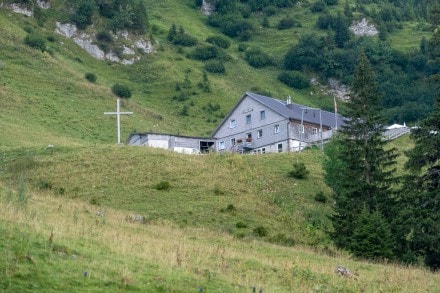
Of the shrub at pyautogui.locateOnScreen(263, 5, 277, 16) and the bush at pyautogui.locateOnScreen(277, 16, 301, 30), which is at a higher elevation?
the shrub at pyautogui.locateOnScreen(263, 5, 277, 16)

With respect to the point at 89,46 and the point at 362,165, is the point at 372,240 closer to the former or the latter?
the point at 362,165

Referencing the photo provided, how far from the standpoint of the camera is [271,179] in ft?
199

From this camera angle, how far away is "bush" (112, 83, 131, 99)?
363ft

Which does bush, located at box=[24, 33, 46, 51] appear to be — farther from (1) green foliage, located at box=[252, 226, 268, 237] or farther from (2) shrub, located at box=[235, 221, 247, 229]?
(1) green foliage, located at box=[252, 226, 268, 237]

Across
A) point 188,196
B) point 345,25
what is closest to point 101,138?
point 188,196

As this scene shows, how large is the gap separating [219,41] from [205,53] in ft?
50.8

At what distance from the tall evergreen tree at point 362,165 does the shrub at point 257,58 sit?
322ft

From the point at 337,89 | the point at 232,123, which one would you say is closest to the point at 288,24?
the point at 337,89

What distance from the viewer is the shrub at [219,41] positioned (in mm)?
158500

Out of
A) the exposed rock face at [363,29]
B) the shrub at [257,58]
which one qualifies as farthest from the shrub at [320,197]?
the exposed rock face at [363,29]

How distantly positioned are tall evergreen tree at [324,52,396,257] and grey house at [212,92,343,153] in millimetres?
34212

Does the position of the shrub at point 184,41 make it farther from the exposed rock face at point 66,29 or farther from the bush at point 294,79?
the exposed rock face at point 66,29

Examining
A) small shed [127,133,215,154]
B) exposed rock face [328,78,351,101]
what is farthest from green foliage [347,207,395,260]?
exposed rock face [328,78,351,101]

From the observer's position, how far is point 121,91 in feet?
364
